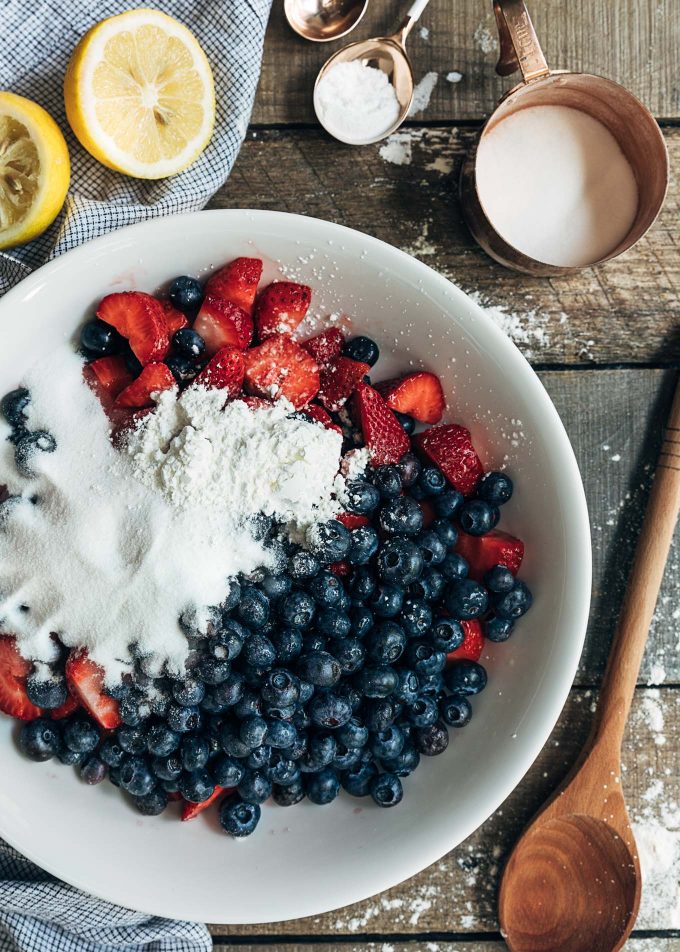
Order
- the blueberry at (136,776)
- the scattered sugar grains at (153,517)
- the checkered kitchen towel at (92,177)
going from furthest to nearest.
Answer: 1. the checkered kitchen towel at (92,177)
2. the blueberry at (136,776)
3. the scattered sugar grains at (153,517)

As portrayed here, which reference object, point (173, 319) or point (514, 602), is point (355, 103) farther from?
point (514, 602)

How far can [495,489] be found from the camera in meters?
1.36

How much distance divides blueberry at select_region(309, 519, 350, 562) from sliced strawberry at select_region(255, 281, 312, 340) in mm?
353

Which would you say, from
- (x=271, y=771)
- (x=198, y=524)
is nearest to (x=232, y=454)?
(x=198, y=524)

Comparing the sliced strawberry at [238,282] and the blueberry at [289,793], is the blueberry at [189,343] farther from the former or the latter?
the blueberry at [289,793]

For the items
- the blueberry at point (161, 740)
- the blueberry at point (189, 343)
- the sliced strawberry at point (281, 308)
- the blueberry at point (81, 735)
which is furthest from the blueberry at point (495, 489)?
the blueberry at point (81, 735)

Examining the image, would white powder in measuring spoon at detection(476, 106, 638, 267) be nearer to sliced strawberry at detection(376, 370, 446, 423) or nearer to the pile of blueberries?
sliced strawberry at detection(376, 370, 446, 423)

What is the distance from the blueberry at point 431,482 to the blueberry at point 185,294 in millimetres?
479

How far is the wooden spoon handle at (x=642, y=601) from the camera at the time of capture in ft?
4.84

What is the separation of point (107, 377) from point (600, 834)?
122cm

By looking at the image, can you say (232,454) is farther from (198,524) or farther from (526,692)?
(526,692)

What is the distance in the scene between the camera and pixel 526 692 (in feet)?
4.40

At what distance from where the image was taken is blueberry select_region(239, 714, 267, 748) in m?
1.23

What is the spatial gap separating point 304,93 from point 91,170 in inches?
16.5
